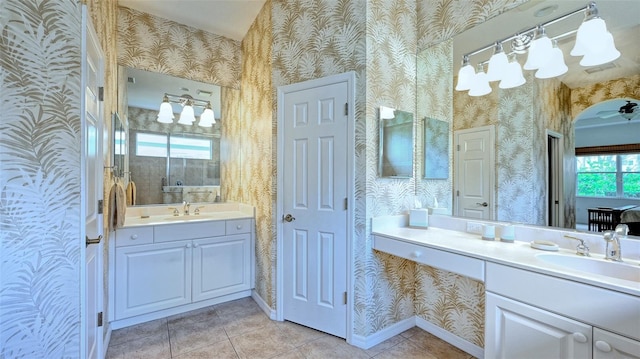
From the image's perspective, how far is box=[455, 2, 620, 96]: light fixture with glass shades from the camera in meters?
1.50

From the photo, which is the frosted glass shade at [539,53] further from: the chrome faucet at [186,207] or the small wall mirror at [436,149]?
the chrome faucet at [186,207]

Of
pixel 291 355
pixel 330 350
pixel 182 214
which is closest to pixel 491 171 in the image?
pixel 330 350

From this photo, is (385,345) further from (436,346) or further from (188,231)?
(188,231)

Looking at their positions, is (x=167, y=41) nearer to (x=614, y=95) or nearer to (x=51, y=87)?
(x=51, y=87)

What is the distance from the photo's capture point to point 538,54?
5.67 feet

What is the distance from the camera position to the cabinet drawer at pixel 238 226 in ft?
9.23

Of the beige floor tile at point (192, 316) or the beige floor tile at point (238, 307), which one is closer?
the beige floor tile at point (192, 316)

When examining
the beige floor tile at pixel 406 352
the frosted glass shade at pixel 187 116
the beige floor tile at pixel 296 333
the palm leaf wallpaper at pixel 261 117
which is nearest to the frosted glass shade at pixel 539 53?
the palm leaf wallpaper at pixel 261 117

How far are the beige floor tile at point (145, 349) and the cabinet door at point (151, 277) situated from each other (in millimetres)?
309

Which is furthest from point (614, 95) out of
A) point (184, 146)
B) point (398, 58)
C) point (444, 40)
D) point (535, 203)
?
point (184, 146)

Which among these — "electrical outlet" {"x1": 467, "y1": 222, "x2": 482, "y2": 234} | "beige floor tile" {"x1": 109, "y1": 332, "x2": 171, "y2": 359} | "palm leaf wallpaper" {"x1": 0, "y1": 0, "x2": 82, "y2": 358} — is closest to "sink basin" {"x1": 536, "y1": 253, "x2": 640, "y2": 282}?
"electrical outlet" {"x1": 467, "y1": 222, "x2": 482, "y2": 234}

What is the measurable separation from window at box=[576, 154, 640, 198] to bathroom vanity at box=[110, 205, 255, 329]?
2.65 m

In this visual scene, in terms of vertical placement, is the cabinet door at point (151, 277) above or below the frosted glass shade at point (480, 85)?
below

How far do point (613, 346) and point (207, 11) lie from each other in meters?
3.73
